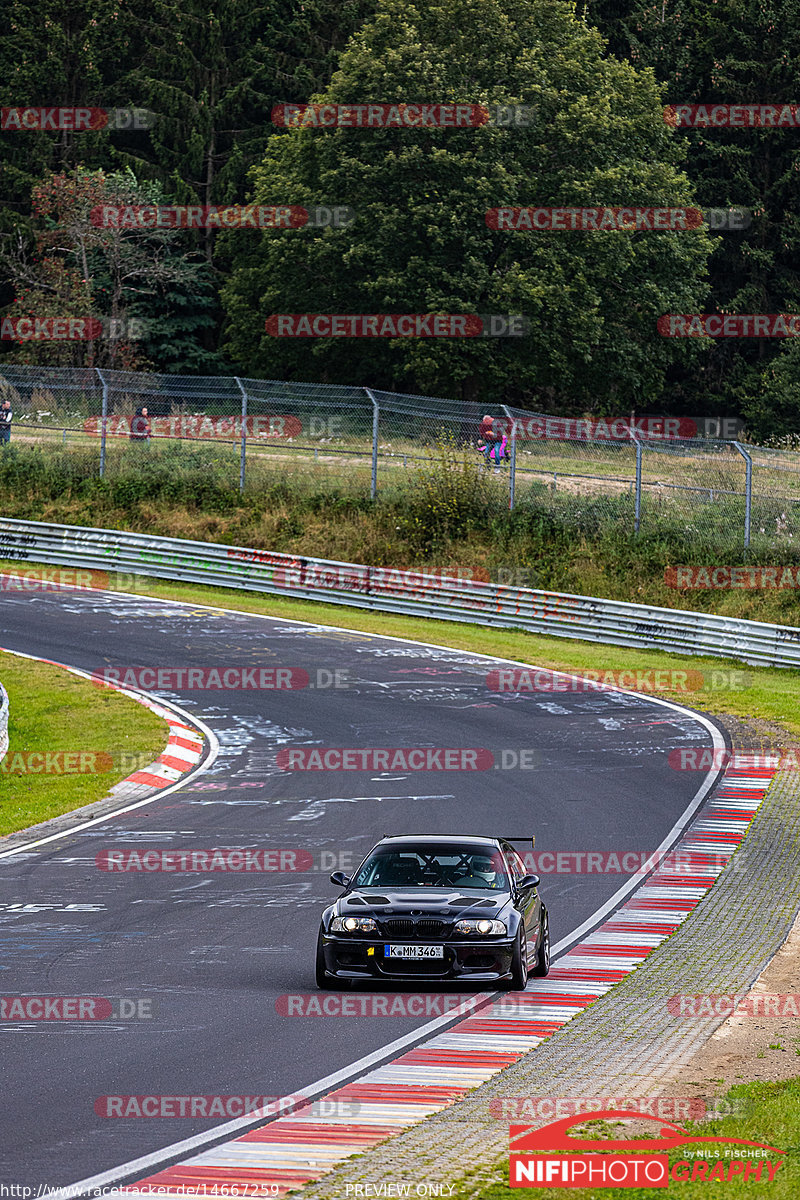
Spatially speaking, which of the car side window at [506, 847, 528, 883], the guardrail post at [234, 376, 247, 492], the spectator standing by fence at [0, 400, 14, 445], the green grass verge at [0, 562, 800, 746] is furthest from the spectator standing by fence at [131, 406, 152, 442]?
the car side window at [506, 847, 528, 883]

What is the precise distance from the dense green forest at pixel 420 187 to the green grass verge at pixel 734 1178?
47587mm

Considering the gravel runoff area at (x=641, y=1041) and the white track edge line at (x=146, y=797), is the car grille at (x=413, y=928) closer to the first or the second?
the gravel runoff area at (x=641, y=1041)

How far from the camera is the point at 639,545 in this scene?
36688 millimetres

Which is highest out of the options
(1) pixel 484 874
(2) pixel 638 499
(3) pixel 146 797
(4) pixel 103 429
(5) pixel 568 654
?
(4) pixel 103 429

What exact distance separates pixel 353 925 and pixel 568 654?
20.6 metres

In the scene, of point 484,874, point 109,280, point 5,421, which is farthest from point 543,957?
point 109,280

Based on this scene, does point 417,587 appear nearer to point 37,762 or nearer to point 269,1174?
point 37,762

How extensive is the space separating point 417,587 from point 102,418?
464 inches

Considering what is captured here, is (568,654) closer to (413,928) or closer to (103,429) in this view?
(103,429)

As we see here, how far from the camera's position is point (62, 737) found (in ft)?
80.2

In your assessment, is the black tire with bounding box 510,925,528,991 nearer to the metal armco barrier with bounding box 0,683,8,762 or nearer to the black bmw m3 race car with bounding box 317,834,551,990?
the black bmw m3 race car with bounding box 317,834,551,990

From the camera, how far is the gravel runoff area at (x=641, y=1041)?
786 centimetres

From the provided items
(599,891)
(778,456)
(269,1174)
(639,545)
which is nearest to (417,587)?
(639,545)

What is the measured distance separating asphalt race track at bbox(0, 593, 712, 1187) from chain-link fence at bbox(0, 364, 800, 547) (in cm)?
685
